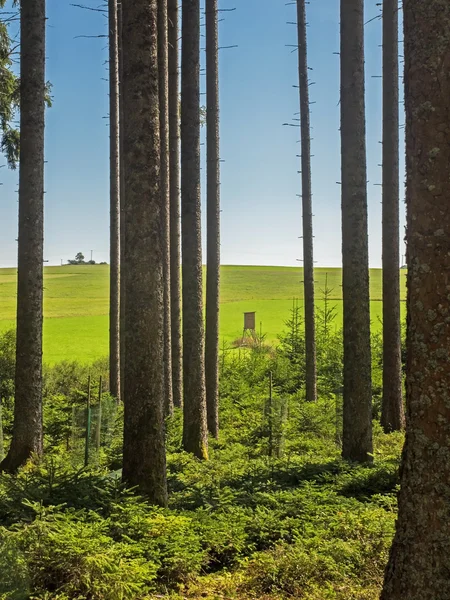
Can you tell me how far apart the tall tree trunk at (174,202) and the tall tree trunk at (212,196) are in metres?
1.54

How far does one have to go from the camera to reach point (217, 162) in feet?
41.4

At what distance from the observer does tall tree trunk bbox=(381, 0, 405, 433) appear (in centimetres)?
1218

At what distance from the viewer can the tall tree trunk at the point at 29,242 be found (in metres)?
9.02

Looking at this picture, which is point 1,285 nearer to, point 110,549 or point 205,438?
point 205,438

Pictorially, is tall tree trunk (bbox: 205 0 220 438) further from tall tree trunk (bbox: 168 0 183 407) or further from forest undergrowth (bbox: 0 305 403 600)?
forest undergrowth (bbox: 0 305 403 600)

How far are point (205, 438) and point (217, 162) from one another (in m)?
6.27

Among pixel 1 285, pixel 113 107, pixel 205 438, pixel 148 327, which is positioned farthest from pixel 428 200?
pixel 1 285

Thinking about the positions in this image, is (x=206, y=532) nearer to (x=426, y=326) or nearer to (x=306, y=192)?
(x=426, y=326)

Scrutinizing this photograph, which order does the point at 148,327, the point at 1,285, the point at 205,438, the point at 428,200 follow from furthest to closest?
1. the point at 1,285
2. the point at 205,438
3. the point at 148,327
4. the point at 428,200

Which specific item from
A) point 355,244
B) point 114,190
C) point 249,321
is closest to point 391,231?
point 355,244

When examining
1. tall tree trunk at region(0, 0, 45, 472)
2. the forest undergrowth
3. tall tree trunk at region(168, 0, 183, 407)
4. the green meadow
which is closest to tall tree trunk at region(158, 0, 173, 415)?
tall tree trunk at region(168, 0, 183, 407)

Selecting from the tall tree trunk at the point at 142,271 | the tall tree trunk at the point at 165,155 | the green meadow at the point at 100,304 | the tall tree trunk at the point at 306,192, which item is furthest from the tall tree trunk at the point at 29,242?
the green meadow at the point at 100,304

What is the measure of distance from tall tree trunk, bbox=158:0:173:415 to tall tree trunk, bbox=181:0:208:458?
230cm

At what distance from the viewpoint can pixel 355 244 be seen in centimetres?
894
